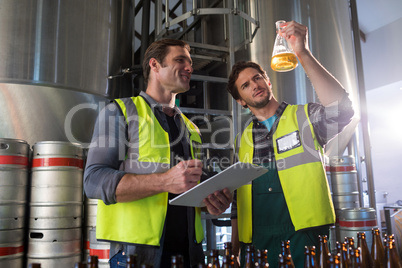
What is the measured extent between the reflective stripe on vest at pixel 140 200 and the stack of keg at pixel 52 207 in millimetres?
1270

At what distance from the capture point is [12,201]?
8.14ft

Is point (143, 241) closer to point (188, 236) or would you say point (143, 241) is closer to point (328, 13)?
point (188, 236)

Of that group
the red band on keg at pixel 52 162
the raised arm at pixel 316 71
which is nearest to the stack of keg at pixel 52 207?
the red band on keg at pixel 52 162

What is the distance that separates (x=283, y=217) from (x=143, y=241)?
2.52 feet

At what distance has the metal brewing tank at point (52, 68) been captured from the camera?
3.03 metres

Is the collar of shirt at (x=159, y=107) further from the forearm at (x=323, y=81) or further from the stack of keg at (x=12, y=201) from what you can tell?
the stack of keg at (x=12, y=201)

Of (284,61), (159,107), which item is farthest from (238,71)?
(159,107)

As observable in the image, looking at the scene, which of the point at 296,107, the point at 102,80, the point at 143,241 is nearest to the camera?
the point at 143,241

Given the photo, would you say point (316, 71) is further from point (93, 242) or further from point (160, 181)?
point (93, 242)

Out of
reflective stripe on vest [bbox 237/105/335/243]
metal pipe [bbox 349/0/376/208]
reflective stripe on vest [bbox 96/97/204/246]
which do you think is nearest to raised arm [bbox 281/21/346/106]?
reflective stripe on vest [bbox 237/105/335/243]

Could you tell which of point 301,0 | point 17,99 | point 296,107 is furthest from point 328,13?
point 17,99

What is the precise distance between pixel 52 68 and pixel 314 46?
263 centimetres

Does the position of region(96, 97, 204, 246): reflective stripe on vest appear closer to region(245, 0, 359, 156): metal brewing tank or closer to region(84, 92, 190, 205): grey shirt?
region(84, 92, 190, 205): grey shirt

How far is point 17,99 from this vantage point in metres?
3.01
